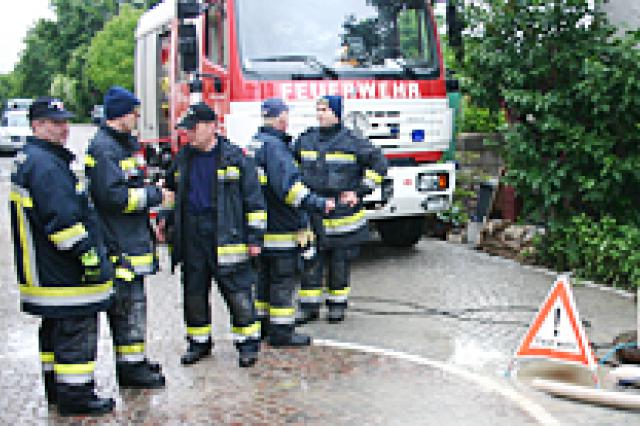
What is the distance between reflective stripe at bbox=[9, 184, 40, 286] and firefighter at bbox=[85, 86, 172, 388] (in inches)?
21.5

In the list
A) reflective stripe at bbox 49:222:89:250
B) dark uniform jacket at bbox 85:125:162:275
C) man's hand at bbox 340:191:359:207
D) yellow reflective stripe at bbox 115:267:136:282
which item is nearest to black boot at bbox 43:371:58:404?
yellow reflective stripe at bbox 115:267:136:282

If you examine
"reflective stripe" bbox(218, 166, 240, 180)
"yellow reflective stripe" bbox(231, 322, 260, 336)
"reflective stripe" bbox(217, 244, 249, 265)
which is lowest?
"yellow reflective stripe" bbox(231, 322, 260, 336)

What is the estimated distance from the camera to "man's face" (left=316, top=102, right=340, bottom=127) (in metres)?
7.22

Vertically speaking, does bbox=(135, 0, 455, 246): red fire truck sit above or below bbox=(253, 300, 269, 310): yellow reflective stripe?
above

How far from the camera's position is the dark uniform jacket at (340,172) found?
7293mm

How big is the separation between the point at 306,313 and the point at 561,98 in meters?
3.72

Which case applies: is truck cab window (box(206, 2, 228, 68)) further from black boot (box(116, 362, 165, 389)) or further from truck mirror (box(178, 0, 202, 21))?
black boot (box(116, 362, 165, 389))

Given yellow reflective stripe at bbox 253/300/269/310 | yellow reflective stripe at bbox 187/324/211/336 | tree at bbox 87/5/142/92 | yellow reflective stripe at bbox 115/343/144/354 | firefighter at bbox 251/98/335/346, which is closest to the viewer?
yellow reflective stripe at bbox 115/343/144/354

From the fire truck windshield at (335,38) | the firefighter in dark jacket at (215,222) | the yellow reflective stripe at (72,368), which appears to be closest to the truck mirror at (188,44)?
the fire truck windshield at (335,38)

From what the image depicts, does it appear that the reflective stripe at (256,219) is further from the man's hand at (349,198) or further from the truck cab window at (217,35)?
the truck cab window at (217,35)

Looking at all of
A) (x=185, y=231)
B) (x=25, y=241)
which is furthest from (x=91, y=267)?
(x=185, y=231)

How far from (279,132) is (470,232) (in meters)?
4.95

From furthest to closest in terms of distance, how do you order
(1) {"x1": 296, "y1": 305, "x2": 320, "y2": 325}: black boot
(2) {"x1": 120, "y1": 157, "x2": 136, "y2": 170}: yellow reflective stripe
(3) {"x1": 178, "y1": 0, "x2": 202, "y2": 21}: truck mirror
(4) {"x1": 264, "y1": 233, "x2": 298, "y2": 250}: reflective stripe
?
(3) {"x1": 178, "y1": 0, "x2": 202, "y2": 21}: truck mirror → (1) {"x1": 296, "y1": 305, "x2": 320, "y2": 325}: black boot → (4) {"x1": 264, "y1": 233, "x2": 298, "y2": 250}: reflective stripe → (2) {"x1": 120, "y1": 157, "x2": 136, "y2": 170}: yellow reflective stripe

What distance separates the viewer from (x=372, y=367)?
615 centimetres
